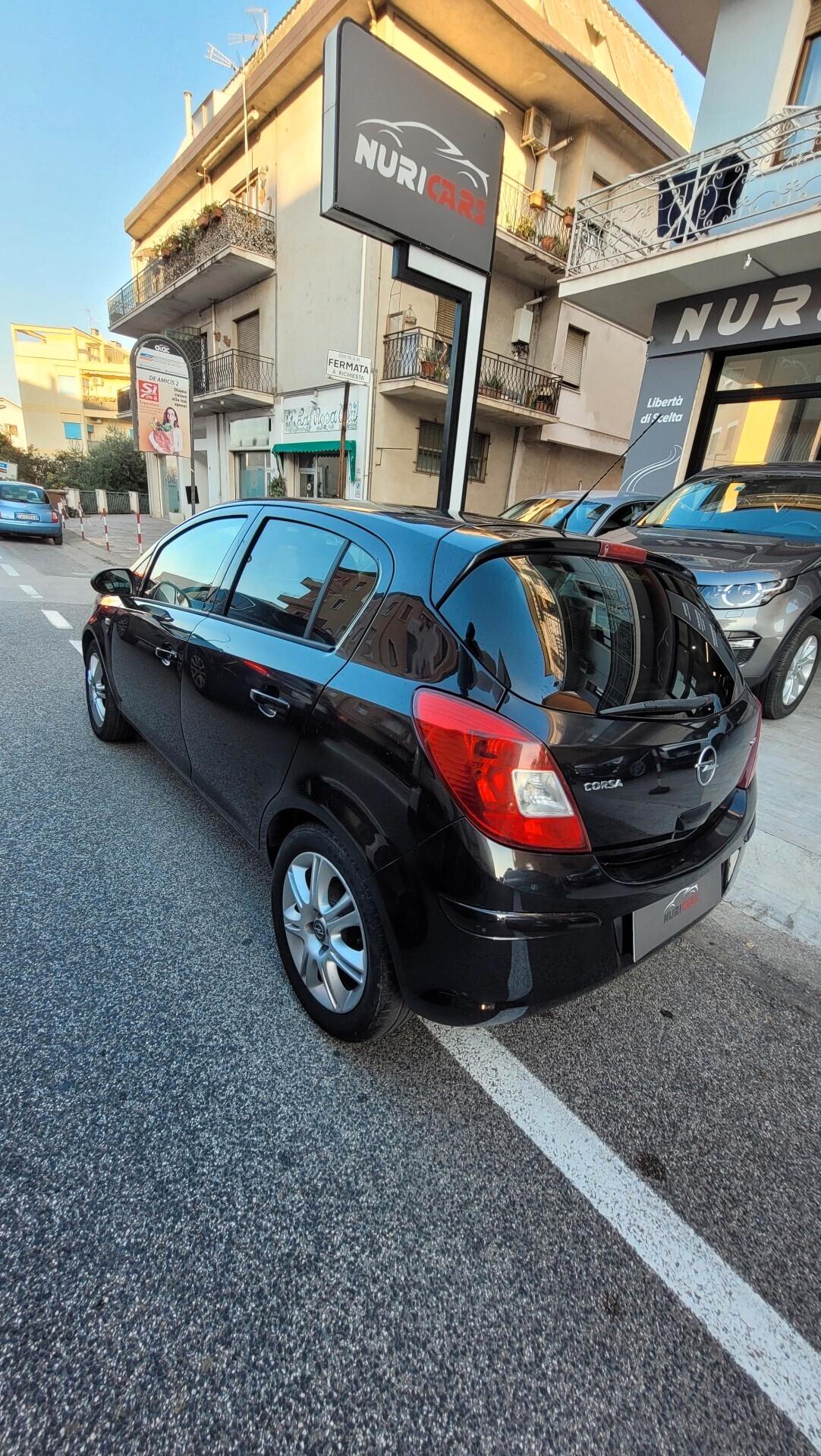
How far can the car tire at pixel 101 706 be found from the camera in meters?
3.85

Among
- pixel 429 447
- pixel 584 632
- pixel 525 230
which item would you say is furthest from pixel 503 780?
pixel 525 230

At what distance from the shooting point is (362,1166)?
5.30ft

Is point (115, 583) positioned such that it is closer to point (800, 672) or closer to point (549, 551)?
point (549, 551)

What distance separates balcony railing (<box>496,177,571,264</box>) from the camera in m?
14.5

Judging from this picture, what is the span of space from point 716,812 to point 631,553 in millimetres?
854

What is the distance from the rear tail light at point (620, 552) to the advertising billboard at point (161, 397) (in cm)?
1346

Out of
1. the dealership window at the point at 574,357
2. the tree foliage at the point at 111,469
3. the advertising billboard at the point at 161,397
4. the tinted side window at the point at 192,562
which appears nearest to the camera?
the tinted side window at the point at 192,562

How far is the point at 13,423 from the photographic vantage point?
58.1 m

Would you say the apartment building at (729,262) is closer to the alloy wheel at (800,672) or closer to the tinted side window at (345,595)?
the alloy wheel at (800,672)

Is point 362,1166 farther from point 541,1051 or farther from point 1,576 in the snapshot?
point 1,576

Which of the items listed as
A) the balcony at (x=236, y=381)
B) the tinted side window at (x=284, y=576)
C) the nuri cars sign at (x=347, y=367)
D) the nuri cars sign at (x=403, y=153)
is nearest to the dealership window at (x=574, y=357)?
the balcony at (x=236, y=381)

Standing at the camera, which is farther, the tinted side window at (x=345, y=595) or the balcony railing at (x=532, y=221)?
the balcony railing at (x=532, y=221)

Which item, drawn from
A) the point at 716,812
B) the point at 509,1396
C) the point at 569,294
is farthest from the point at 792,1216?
the point at 569,294

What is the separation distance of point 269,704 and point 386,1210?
1.45 m
